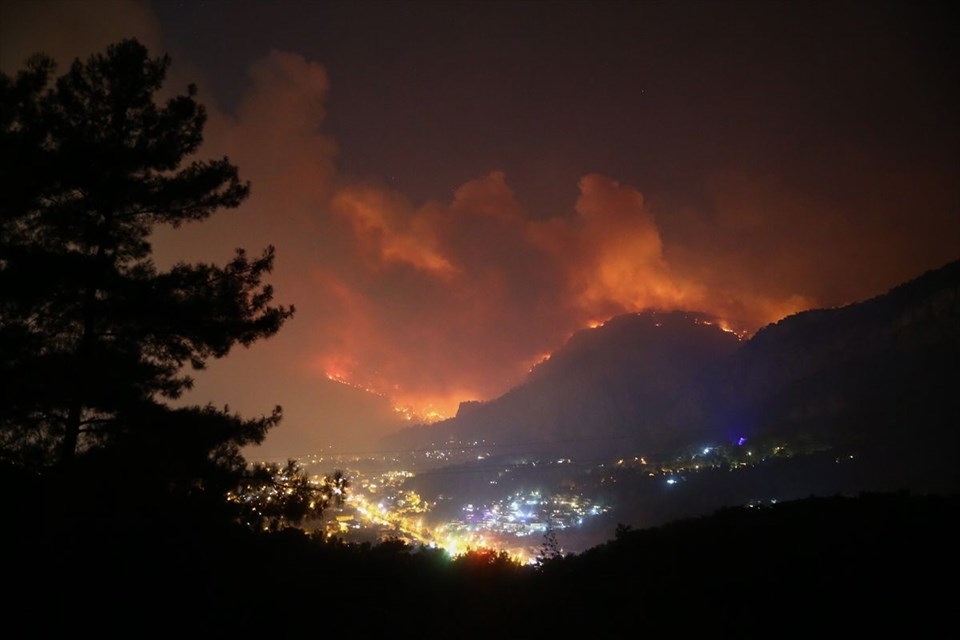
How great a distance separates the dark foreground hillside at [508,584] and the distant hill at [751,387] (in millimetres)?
43434

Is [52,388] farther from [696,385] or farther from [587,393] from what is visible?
[587,393]

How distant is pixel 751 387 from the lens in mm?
84500

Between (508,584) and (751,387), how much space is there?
9104cm

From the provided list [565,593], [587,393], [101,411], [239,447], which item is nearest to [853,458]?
[565,593]

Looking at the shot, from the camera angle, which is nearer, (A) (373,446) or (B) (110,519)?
(B) (110,519)

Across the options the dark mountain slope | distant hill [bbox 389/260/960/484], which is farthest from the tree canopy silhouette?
distant hill [bbox 389/260/960/484]

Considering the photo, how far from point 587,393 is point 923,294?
243 feet

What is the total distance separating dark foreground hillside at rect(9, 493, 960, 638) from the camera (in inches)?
218

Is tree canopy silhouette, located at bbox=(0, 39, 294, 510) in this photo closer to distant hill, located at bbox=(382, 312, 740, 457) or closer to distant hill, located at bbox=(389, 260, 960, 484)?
distant hill, located at bbox=(389, 260, 960, 484)

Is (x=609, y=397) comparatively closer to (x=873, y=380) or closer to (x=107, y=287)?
(x=873, y=380)

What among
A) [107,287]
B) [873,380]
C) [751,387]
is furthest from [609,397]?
[107,287]

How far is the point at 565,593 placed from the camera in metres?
7.51

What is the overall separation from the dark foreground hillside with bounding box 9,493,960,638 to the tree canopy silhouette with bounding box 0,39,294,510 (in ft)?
10.3

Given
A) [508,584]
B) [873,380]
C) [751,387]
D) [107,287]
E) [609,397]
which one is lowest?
[508,584]
